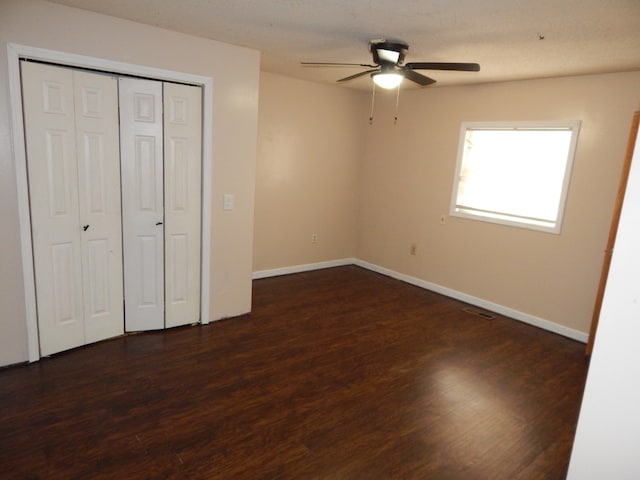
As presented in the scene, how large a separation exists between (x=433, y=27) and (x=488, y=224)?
2.58 meters

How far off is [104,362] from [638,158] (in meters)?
3.39

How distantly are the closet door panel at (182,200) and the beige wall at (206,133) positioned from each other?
0.47 ft

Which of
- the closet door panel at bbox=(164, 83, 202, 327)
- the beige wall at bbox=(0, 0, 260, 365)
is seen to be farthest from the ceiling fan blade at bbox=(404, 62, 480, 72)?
the closet door panel at bbox=(164, 83, 202, 327)

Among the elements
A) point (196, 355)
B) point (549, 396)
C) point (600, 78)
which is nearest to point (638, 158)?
point (549, 396)

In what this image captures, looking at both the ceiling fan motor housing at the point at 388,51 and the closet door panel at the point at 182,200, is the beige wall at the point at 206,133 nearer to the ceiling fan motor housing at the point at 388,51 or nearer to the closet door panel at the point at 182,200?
the closet door panel at the point at 182,200

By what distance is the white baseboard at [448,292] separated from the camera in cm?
413

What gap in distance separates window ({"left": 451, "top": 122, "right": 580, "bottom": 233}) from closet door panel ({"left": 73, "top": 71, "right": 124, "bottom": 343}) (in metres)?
3.70

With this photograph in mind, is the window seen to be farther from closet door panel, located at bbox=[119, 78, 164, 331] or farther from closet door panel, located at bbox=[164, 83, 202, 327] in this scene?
closet door panel, located at bbox=[119, 78, 164, 331]

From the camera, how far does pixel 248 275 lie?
4.13 m

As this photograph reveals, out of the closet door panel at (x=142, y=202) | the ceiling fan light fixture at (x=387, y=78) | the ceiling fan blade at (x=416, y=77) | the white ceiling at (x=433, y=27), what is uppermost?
the white ceiling at (x=433, y=27)

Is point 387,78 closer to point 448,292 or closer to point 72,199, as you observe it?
point 72,199

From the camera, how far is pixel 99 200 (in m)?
3.19

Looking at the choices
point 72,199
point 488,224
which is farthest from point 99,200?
point 488,224

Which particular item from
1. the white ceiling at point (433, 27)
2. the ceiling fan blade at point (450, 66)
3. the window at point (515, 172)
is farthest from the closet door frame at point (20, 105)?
the window at point (515, 172)
